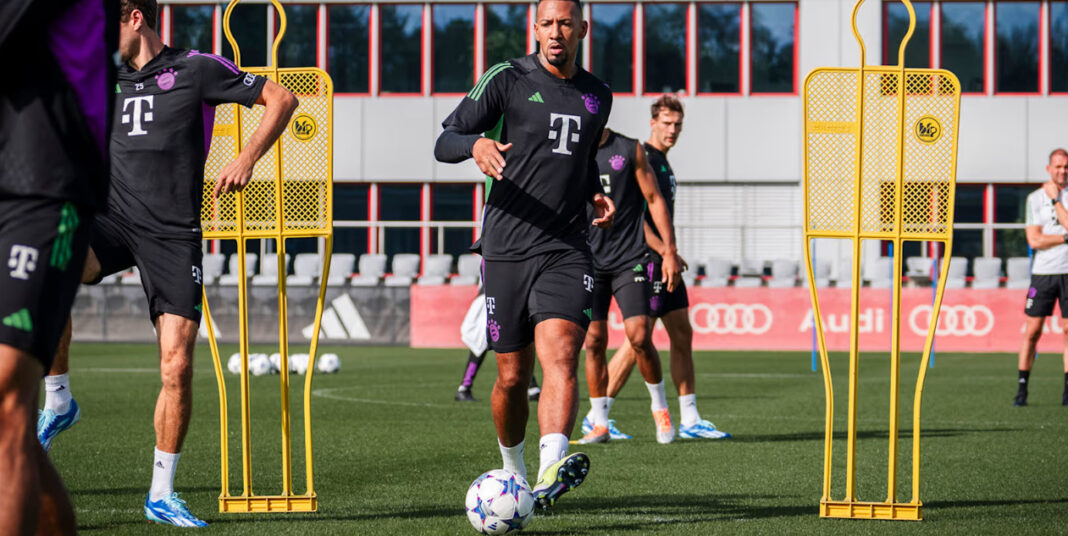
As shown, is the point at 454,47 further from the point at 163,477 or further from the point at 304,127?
the point at 163,477

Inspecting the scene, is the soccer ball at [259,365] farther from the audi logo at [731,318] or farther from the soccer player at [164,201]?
the soccer player at [164,201]

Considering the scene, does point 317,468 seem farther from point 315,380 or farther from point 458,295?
point 458,295

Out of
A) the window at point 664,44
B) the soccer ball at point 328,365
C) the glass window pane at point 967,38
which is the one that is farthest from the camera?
the window at point 664,44

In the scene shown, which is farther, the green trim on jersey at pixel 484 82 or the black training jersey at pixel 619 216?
the black training jersey at pixel 619 216

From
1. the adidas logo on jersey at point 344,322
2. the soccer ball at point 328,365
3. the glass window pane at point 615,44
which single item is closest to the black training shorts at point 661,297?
the soccer ball at point 328,365

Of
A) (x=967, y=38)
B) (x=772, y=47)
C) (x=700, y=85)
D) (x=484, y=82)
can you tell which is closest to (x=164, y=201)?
(x=484, y=82)

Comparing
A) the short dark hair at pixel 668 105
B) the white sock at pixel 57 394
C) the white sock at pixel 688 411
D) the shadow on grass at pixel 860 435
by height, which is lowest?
the shadow on grass at pixel 860 435

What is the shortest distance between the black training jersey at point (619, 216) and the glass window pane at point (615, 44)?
22.6 meters

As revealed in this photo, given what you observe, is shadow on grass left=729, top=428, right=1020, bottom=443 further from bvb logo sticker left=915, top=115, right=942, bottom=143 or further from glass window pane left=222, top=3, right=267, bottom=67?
glass window pane left=222, top=3, right=267, bottom=67

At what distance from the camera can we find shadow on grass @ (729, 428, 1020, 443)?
32.3 feet

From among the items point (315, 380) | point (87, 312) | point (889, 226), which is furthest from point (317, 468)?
point (87, 312)

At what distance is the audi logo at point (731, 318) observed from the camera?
76.9 feet

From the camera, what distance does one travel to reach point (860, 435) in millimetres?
10234

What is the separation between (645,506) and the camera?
6.57 m
